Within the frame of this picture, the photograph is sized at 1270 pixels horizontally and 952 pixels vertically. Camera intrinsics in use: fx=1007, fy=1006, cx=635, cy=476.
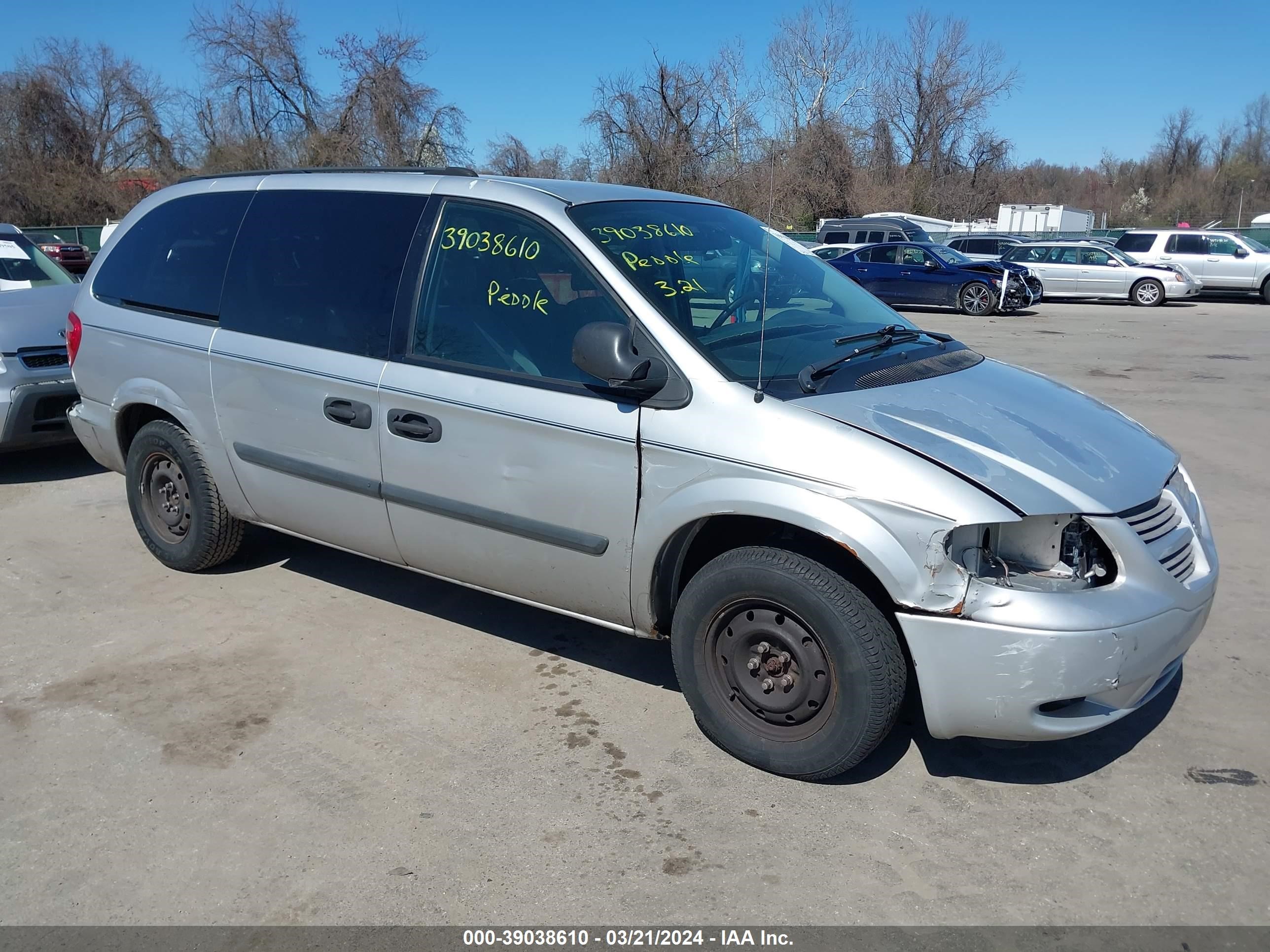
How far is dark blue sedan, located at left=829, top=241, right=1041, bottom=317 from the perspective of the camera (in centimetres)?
2102

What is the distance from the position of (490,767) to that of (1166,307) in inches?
933

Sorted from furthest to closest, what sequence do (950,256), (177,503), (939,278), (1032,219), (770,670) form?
(1032,219) → (950,256) → (939,278) → (177,503) → (770,670)

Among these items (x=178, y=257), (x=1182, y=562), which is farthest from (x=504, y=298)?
(x=1182, y=562)

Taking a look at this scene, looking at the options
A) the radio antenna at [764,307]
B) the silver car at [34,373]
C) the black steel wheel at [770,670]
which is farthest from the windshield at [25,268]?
the black steel wheel at [770,670]

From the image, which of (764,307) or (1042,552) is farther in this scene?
(764,307)

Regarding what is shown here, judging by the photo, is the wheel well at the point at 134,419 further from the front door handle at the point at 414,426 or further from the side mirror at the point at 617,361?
the side mirror at the point at 617,361

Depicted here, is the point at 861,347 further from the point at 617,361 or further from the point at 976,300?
the point at 976,300

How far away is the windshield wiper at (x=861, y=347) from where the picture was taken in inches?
134

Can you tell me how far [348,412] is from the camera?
4082 mm

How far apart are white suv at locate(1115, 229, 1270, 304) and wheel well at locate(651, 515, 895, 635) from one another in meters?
24.3

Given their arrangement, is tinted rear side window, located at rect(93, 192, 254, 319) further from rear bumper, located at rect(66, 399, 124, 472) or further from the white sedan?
the white sedan

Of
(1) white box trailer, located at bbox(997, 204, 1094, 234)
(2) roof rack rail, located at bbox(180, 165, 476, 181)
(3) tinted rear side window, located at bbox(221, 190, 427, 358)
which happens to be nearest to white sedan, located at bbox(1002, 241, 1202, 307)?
(1) white box trailer, located at bbox(997, 204, 1094, 234)

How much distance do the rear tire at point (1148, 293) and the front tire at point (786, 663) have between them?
76.2ft

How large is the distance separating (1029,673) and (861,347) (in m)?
1.44
